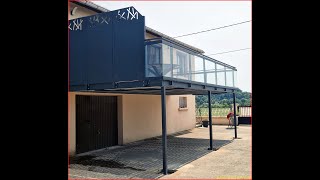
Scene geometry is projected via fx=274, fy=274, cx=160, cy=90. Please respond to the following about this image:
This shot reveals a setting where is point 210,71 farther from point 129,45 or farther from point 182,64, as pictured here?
point 129,45

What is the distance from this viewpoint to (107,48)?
28.2 feet

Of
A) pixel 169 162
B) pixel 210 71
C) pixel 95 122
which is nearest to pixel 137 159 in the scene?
pixel 169 162

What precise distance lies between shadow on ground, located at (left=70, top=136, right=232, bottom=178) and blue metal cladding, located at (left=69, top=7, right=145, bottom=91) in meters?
2.49

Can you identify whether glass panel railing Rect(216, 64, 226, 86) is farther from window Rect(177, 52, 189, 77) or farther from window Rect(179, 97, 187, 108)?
window Rect(179, 97, 187, 108)

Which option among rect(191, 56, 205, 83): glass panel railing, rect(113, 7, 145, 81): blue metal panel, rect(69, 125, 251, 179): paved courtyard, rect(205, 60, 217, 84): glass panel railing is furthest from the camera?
rect(205, 60, 217, 84): glass panel railing

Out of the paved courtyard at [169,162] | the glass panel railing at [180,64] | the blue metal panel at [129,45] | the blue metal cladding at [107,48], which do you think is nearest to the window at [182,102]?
the paved courtyard at [169,162]

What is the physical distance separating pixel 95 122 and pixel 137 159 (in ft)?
8.98

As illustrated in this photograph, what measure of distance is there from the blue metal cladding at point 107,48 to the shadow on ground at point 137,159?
8.16ft

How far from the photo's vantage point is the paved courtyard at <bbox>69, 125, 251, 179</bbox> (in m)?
7.04

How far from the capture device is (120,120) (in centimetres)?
1210

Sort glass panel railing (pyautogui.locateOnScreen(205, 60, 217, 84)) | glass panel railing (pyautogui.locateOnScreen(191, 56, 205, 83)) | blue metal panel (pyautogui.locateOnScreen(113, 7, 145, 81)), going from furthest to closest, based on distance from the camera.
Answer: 1. glass panel railing (pyautogui.locateOnScreen(205, 60, 217, 84))
2. glass panel railing (pyautogui.locateOnScreen(191, 56, 205, 83))
3. blue metal panel (pyautogui.locateOnScreen(113, 7, 145, 81))

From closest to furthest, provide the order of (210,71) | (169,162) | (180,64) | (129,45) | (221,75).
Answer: (129,45)
(169,162)
(180,64)
(210,71)
(221,75)

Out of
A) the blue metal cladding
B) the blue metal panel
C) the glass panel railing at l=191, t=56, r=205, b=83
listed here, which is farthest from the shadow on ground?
the glass panel railing at l=191, t=56, r=205, b=83
